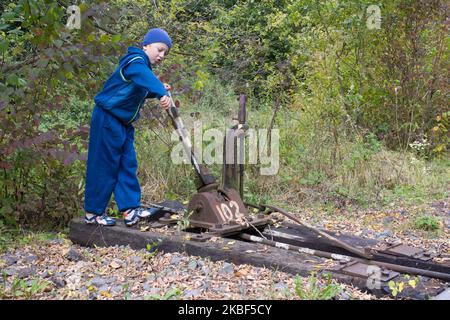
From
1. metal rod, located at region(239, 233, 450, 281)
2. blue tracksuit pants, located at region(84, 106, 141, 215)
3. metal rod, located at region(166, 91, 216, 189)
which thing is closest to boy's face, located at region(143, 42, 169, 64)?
metal rod, located at region(166, 91, 216, 189)

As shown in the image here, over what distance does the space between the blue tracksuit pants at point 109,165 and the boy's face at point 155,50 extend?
0.65 m

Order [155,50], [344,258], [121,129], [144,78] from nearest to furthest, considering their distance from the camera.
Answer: [344,258] → [144,78] → [155,50] → [121,129]

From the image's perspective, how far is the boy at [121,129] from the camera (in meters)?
5.13

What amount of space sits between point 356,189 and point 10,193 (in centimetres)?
441

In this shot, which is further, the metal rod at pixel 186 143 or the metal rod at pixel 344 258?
the metal rod at pixel 186 143

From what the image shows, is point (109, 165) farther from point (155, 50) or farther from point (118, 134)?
point (155, 50)

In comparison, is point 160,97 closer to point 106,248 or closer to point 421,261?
point 106,248

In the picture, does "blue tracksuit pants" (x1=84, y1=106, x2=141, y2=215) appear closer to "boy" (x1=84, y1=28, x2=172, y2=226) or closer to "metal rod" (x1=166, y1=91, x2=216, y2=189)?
"boy" (x1=84, y1=28, x2=172, y2=226)

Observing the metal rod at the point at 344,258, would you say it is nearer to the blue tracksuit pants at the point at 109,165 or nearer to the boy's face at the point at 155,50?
the blue tracksuit pants at the point at 109,165

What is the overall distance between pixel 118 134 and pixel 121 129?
6cm

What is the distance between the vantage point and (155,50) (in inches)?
206

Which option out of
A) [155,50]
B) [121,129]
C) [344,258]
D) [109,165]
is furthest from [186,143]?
[344,258]

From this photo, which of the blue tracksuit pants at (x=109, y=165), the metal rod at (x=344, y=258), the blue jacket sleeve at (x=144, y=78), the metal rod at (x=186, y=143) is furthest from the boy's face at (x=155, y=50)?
the metal rod at (x=344, y=258)

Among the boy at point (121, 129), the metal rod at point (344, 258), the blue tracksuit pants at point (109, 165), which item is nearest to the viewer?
the metal rod at point (344, 258)
